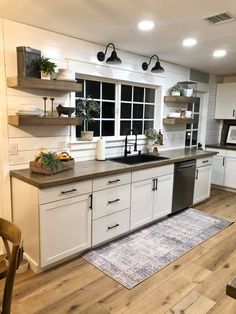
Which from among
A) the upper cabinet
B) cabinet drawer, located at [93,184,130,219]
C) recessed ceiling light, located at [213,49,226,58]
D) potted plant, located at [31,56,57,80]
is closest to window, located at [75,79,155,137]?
potted plant, located at [31,56,57,80]

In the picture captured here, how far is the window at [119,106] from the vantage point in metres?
3.47

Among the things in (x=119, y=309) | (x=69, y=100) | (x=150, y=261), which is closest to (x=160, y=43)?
(x=69, y=100)

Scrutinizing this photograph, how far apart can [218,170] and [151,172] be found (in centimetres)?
256

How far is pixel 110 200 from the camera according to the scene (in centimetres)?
287

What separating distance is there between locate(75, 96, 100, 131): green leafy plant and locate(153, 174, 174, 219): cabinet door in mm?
1212

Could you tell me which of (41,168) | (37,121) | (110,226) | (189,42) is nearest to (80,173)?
(41,168)

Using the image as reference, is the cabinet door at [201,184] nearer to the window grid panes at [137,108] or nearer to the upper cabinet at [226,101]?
the window grid panes at [137,108]

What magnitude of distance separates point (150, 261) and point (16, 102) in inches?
83.1

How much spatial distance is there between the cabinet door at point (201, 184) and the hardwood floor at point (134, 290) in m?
1.50

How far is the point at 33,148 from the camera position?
2775mm

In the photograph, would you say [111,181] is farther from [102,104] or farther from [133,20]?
[133,20]

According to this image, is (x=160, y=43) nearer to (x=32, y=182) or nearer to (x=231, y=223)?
(x=32, y=182)

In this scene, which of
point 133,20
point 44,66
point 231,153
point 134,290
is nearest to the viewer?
point 134,290

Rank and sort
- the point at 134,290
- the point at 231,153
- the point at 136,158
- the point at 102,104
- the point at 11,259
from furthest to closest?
the point at 231,153
the point at 136,158
the point at 102,104
the point at 134,290
the point at 11,259
